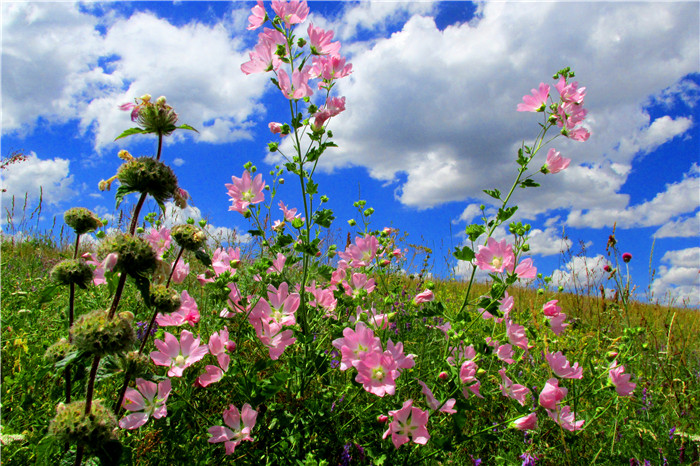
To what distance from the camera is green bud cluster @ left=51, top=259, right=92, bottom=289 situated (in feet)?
3.90

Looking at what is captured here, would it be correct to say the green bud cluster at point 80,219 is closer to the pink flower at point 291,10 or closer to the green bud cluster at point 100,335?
the green bud cluster at point 100,335

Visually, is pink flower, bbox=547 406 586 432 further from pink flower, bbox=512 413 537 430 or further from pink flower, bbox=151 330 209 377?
pink flower, bbox=151 330 209 377

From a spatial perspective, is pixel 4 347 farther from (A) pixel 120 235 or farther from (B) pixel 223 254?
(A) pixel 120 235

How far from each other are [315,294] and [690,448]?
6.93 ft

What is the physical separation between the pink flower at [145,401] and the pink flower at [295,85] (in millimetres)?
1264

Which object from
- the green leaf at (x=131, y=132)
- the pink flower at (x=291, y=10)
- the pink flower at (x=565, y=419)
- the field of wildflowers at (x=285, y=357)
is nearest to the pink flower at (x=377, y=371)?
the field of wildflowers at (x=285, y=357)

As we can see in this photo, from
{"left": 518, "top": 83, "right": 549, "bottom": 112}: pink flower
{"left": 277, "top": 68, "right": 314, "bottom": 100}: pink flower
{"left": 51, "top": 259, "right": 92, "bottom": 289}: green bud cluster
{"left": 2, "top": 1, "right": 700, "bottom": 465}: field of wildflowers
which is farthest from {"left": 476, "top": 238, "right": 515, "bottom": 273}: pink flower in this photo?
{"left": 51, "top": 259, "right": 92, "bottom": 289}: green bud cluster

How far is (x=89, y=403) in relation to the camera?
40.7 inches

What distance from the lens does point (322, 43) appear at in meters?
1.91

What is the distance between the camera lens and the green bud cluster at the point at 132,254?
3.40 ft

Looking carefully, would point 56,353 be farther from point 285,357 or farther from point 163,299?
point 285,357

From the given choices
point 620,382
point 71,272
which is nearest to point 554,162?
point 620,382

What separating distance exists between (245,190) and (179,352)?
0.81 meters

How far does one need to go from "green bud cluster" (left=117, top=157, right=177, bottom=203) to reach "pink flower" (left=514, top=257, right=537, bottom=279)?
4.48 ft
